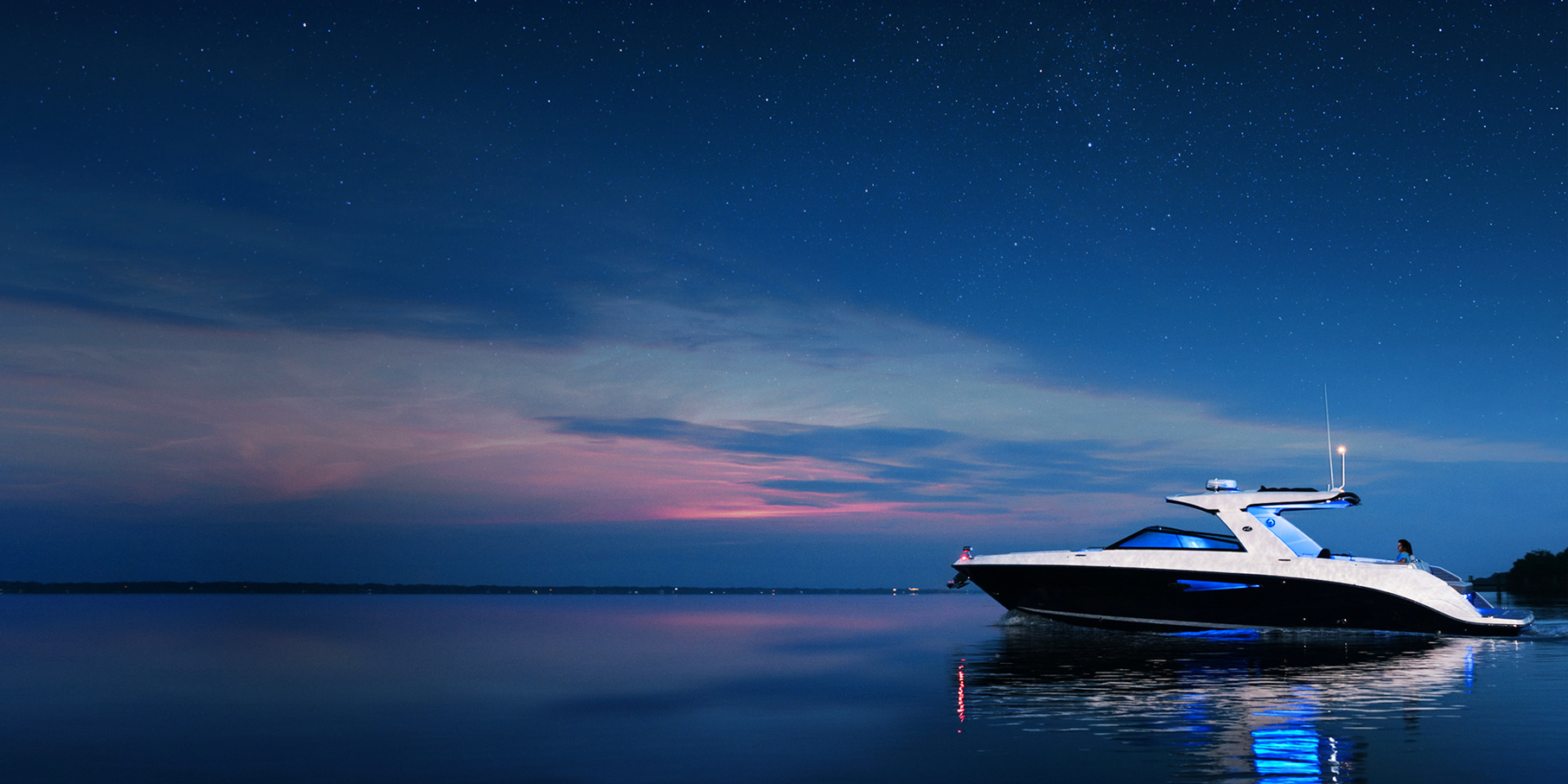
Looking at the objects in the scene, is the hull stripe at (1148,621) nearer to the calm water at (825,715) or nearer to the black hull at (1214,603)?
the black hull at (1214,603)

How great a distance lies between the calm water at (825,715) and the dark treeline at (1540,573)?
286ft

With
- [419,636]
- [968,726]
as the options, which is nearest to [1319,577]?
[968,726]

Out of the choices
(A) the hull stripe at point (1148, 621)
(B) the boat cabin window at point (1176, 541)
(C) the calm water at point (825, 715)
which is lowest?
(C) the calm water at point (825, 715)

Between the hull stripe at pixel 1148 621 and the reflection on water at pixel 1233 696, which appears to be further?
the hull stripe at pixel 1148 621

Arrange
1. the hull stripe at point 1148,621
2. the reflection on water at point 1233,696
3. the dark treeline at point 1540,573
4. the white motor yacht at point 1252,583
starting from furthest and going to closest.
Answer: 1. the dark treeline at point 1540,573
2. the hull stripe at point 1148,621
3. the white motor yacht at point 1252,583
4. the reflection on water at point 1233,696

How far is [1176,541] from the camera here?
28.8 meters

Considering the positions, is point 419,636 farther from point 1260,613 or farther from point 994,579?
point 1260,613

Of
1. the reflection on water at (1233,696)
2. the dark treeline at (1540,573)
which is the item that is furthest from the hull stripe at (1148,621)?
the dark treeline at (1540,573)

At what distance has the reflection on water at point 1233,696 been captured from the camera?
1079cm

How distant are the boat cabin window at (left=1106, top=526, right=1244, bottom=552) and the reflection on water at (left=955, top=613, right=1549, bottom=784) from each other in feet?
8.42

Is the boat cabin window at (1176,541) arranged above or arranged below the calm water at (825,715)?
above

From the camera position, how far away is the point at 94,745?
527 inches

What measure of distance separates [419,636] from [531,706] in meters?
29.3

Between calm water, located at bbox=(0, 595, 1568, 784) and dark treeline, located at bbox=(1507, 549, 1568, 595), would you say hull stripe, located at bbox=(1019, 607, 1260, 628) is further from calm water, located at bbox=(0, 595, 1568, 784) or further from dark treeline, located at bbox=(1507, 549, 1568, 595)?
dark treeline, located at bbox=(1507, 549, 1568, 595)
